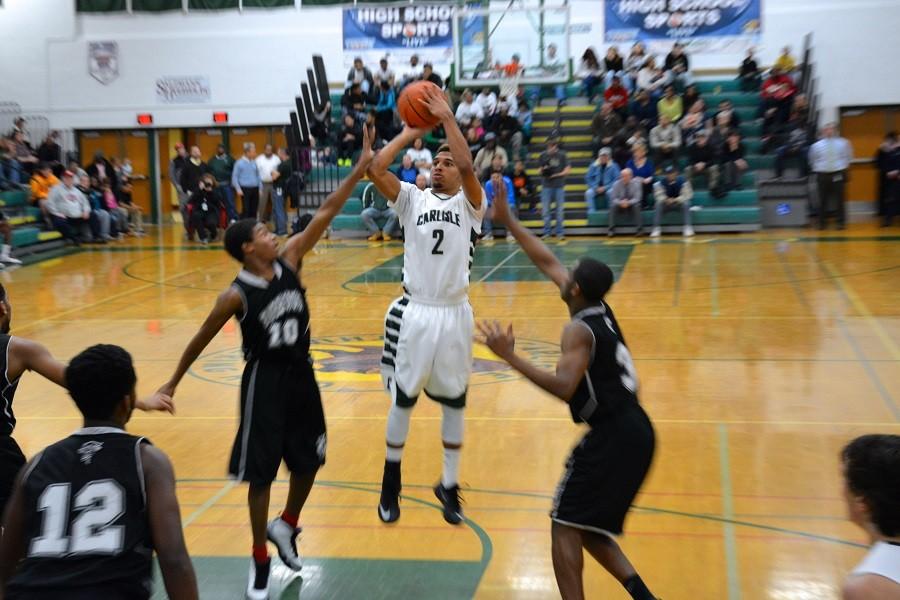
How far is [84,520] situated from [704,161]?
1824 centimetres

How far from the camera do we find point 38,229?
1922 cm

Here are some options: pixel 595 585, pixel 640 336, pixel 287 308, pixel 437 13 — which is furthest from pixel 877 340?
pixel 437 13

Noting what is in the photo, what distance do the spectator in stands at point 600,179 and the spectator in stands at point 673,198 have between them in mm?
916

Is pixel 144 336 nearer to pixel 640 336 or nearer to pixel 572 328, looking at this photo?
pixel 640 336

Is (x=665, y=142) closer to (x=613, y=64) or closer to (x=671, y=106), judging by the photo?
(x=671, y=106)

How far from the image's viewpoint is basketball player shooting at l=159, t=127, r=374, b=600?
4.59m

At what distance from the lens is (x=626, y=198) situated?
19250 millimetres

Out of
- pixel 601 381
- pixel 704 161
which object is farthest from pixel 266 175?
pixel 601 381

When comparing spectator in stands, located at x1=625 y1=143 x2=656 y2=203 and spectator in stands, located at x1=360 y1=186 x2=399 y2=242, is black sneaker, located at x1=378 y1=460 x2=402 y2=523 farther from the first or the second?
spectator in stands, located at x1=360 y1=186 x2=399 y2=242

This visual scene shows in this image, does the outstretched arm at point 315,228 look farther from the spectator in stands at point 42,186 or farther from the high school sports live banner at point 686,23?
the high school sports live banner at point 686,23

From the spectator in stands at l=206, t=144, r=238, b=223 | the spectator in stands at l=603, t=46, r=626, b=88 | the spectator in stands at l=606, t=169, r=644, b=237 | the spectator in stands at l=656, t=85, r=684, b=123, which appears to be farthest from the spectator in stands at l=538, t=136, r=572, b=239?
the spectator in stands at l=206, t=144, r=238, b=223

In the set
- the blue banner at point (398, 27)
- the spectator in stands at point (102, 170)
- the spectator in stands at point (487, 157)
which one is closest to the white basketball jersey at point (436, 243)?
the spectator in stands at point (487, 157)

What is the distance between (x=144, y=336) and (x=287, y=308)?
677 centimetres

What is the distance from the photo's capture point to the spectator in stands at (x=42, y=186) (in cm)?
1973
